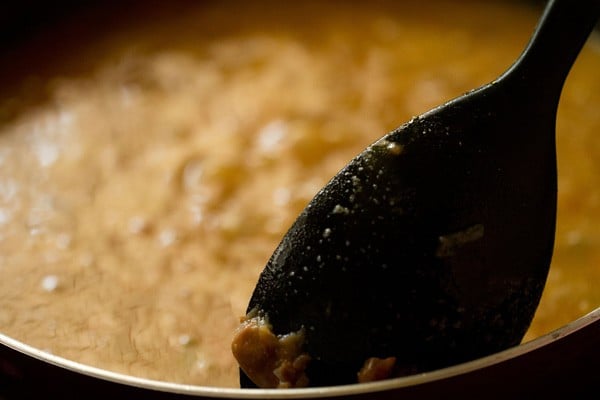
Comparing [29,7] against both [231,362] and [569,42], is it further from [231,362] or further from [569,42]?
[569,42]

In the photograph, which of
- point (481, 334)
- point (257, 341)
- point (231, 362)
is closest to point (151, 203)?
point (231, 362)

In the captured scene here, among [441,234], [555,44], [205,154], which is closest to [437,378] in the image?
[441,234]

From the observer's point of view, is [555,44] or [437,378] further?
[555,44]

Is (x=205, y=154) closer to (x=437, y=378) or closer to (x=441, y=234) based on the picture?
(x=441, y=234)

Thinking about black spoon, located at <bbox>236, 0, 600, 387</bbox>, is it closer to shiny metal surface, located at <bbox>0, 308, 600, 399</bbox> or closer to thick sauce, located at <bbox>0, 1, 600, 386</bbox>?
shiny metal surface, located at <bbox>0, 308, 600, 399</bbox>

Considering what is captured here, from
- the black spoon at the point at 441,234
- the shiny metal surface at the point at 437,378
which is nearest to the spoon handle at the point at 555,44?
the black spoon at the point at 441,234
